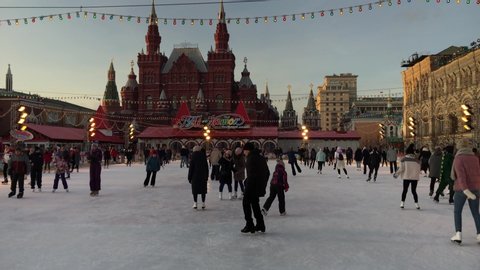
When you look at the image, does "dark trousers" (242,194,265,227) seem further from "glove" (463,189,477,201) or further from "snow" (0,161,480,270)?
"glove" (463,189,477,201)

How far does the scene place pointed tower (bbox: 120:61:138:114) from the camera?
75.9 metres

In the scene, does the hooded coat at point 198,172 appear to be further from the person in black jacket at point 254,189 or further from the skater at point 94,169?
the skater at point 94,169

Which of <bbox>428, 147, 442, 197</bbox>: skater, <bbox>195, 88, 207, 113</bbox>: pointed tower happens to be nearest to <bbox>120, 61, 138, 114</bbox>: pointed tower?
<bbox>195, 88, 207, 113</bbox>: pointed tower

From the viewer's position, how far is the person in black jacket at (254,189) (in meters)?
6.79

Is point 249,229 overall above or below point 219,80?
below

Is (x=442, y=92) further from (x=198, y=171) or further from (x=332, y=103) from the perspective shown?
(x=332, y=103)

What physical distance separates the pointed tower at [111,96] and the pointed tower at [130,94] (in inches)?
107

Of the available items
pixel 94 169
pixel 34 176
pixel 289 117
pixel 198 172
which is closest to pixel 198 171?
pixel 198 172

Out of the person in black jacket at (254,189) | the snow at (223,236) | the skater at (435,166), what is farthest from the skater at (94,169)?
the skater at (435,166)

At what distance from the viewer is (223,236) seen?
6.58 meters

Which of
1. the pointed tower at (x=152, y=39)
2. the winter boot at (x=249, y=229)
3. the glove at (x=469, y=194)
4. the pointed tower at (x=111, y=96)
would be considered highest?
the pointed tower at (x=152, y=39)

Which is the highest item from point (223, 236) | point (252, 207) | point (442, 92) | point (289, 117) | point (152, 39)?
point (152, 39)

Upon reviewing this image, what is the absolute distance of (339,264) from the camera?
4957 millimetres

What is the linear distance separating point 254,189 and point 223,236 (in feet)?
3.00
